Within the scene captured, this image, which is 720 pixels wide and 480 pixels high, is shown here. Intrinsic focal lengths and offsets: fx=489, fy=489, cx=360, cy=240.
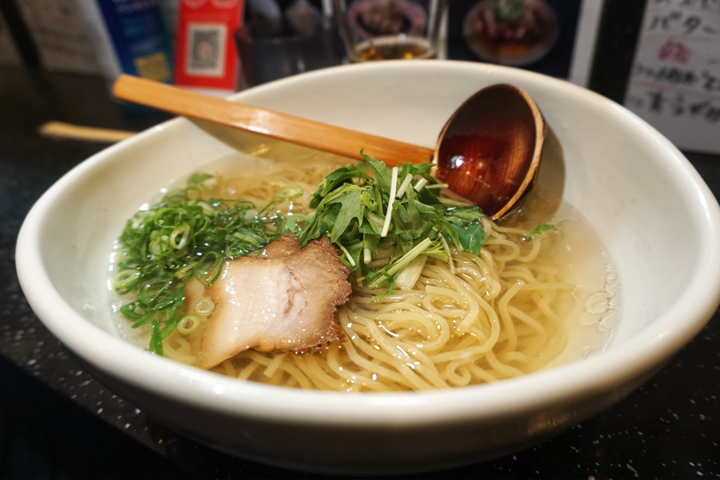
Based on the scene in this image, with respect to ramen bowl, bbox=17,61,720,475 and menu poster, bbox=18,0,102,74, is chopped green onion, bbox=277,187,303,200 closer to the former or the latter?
ramen bowl, bbox=17,61,720,475

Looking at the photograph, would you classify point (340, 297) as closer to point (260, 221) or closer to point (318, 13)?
point (260, 221)

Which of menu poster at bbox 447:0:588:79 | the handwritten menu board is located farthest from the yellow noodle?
menu poster at bbox 447:0:588:79

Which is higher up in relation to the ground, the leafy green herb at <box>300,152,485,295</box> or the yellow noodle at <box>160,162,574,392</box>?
the leafy green herb at <box>300,152,485,295</box>

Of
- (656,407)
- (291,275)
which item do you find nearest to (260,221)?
(291,275)

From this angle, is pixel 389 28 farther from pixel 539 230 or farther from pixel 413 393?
pixel 413 393

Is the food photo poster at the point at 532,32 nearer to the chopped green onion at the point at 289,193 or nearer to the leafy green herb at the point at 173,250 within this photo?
the chopped green onion at the point at 289,193

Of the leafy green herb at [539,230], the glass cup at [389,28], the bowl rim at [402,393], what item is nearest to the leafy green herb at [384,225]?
the leafy green herb at [539,230]
